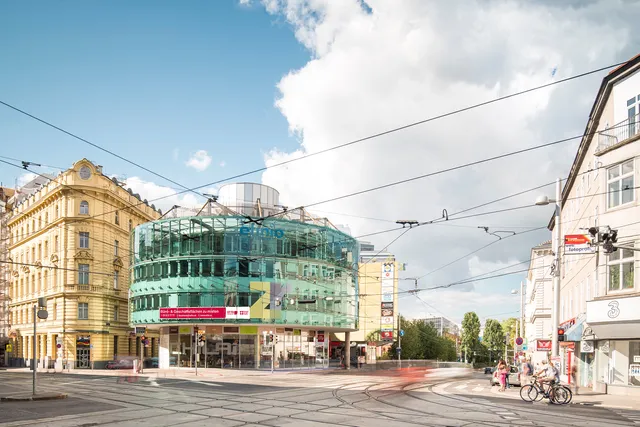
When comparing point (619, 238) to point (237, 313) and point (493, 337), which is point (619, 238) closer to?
point (237, 313)

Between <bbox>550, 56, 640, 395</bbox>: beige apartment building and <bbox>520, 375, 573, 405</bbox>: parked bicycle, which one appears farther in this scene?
<bbox>550, 56, 640, 395</bbox>: beige apartment building

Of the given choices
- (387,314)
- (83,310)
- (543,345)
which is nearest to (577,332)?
(543,345)

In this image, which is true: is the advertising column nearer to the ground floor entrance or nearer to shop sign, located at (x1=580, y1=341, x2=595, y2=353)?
the ground floor entrance

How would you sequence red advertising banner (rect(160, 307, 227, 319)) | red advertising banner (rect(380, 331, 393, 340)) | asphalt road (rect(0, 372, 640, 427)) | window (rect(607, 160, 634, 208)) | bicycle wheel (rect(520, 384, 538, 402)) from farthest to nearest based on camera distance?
red advertising banner (rect(380, 331, 393, 340)) < red advertising banner (rect(160, 307, 227, 319)) < window (rect(607, 160, 634, 208)) < bicycle wheel (rect(520, 384, 538, 402)) < asphalt road (rect(0, 372, 640, 427))

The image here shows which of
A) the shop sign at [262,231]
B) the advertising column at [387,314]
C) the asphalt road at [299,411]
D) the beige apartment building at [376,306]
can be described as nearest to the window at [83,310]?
the shop sign at [262,231]

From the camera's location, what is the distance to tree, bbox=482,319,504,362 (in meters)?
127

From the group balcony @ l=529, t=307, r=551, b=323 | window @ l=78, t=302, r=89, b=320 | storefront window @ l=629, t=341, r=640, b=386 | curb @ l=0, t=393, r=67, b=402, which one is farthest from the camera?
balcony @ l=529, t=307, r=551, b=323

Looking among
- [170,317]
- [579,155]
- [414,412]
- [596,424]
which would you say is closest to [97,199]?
[170,317]

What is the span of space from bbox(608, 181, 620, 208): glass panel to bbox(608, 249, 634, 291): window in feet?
6.78

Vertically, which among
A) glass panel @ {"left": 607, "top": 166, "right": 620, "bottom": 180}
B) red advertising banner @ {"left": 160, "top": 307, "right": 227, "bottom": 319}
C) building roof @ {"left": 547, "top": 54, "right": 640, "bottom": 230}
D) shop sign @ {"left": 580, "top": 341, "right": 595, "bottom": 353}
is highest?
building roof @ {"left": 547, "top": 54, "right": 640, "bottom": 230}

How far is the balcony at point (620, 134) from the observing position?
2400cm

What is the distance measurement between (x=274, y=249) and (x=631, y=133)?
35027mm

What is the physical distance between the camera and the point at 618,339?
25.3 meters

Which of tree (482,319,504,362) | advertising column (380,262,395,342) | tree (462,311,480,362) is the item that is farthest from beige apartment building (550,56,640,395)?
tree (482,319,504,362)
